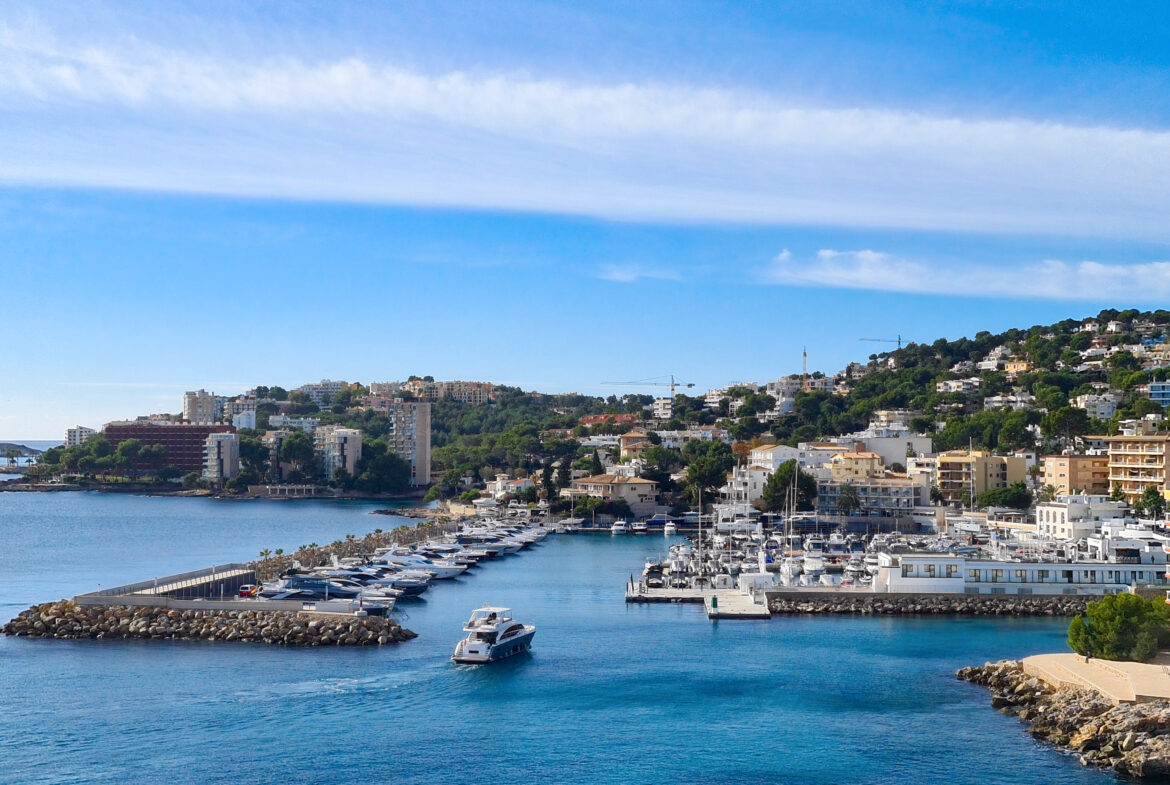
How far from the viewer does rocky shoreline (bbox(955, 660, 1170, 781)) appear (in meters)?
15.2

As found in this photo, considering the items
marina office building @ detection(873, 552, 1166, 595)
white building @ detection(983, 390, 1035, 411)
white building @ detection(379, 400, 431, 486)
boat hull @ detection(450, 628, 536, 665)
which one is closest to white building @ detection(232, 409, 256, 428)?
white building @ detection(379, 400, 431, 486)

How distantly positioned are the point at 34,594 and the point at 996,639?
68.4 ft

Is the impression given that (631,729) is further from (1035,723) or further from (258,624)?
(258,624)

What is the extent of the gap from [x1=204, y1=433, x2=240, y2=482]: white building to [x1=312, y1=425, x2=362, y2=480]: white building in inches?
205

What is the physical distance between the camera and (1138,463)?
45.2 metres

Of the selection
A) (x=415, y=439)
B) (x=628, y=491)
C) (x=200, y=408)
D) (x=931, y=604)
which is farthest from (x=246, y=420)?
(x=931, y=604)

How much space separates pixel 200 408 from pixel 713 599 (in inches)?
3608

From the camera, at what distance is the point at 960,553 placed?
32.4m

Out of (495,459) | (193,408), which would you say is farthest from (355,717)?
(193,408)

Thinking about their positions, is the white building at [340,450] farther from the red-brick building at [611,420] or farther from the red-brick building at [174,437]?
the red-brick building at [611,420]

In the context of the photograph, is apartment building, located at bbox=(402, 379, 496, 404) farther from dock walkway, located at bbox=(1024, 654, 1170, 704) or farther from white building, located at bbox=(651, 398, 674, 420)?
dock walkway, located at bbox=(1024, 654, 1170, 704)

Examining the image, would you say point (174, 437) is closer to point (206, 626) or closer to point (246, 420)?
point (246, 420)

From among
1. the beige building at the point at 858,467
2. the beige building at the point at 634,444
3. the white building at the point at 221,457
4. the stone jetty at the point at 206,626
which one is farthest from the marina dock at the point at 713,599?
the white building at the point at 221,457

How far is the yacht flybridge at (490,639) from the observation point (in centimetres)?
2139
